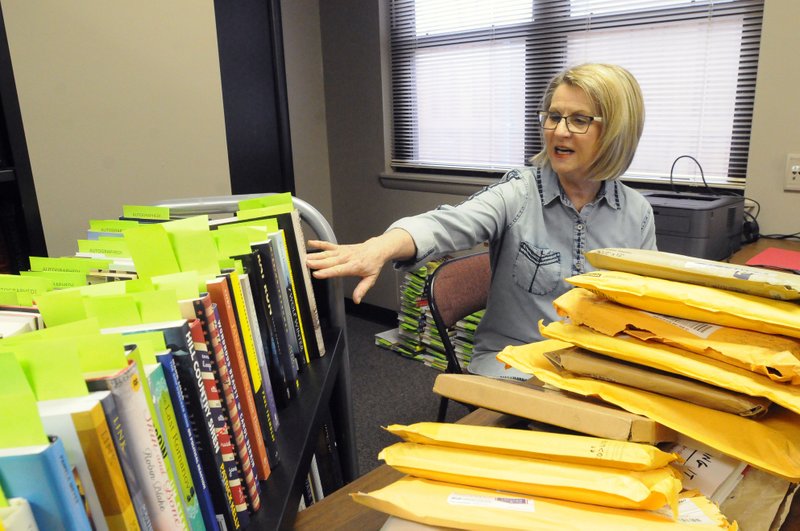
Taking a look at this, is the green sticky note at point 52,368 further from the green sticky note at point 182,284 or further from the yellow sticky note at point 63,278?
the yellow sticky note at point 63,278

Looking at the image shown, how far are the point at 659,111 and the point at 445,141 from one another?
1.23 meters

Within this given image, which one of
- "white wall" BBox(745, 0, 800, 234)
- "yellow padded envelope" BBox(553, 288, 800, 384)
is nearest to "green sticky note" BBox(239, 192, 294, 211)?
"yellow padded envelope" BBox(553, 288, 800, 384)

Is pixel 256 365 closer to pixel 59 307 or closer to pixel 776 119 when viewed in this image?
pixel 59 307

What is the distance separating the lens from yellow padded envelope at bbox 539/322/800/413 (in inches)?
24.1

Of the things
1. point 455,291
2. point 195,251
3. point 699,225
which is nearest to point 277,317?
point 195,251

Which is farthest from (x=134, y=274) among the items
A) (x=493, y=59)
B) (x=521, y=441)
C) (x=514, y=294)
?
(x=493, y=59)

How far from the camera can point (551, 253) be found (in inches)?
59.1

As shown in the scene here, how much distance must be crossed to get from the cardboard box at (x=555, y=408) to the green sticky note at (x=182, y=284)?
0.34 meters

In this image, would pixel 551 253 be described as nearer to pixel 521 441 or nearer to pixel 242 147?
pixel 521 441

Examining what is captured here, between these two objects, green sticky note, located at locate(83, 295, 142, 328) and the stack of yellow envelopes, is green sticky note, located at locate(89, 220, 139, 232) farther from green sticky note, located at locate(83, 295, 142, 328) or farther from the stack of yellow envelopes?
the stack of yellow envelopes

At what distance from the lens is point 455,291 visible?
6.01 feet

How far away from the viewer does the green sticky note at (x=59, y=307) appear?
57 cm

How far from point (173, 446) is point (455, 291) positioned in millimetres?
1366

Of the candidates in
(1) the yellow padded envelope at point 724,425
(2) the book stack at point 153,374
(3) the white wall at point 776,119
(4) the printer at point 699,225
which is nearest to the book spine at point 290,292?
(2) the book stack at point 153,374
